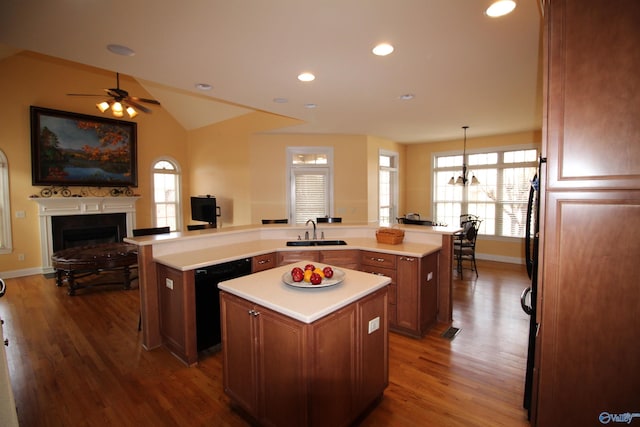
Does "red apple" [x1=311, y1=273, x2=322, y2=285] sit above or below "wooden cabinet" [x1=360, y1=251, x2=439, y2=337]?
above

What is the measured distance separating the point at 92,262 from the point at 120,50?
3.40 m

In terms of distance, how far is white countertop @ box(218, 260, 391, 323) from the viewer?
1.64 m

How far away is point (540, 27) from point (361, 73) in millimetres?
1470

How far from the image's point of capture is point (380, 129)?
5.87m

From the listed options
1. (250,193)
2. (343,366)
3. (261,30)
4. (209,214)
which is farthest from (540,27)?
(209,214)

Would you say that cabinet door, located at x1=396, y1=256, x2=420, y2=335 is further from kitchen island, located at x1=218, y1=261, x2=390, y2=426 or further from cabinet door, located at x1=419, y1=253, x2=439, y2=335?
kitchen island, located at x1=218, y1=261, x2=390, y2=426

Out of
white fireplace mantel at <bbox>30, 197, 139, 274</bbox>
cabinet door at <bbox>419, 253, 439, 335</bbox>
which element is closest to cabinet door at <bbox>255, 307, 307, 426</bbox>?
cabinet door at <bbox>419, 253, 439, 335</bbox>

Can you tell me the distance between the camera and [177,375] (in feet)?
8.48

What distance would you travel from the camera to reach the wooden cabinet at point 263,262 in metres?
3.20

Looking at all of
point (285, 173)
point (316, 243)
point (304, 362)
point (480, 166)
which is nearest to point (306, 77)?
point (316, 243)

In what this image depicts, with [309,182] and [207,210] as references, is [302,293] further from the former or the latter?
[207,210]

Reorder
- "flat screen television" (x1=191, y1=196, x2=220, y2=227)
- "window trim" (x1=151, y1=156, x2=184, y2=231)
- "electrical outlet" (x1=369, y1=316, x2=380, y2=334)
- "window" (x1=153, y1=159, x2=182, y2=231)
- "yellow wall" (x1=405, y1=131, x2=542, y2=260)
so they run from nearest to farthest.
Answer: "electrical outlet" (x1=369, y1=316, x2=380, y2=334) < "yellow wall" (x1=405, y1=131, x2=542, y2=260) < "flat screen television" (x1=191, y1=196, x2=220, y2=227) < "window trim" (x1=151, y1=156, x2=184, y2=231) < "window" (x1=153, y1=159, x2=182, y2=231)

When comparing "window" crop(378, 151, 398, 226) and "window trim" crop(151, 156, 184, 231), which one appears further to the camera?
"window trim" crop(151, 156, 184, 231)

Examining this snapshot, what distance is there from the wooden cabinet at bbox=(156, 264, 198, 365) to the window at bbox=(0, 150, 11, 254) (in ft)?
15.9
